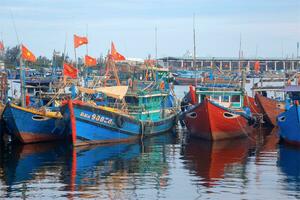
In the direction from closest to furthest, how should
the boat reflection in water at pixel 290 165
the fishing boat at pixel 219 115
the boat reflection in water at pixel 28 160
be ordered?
the boat reflection in water at pixel 290 165 < the boat reflection in water at pixel 28 160 < the fishing boat at pixel 219 115

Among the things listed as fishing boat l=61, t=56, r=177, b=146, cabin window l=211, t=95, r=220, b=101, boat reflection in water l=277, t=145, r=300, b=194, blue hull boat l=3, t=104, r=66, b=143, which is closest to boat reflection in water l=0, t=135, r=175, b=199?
blue hull boat l=3, t=104, r=66, b=143

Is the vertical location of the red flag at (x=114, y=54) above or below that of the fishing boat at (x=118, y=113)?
above

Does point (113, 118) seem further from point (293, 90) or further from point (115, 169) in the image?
point (293, 90)

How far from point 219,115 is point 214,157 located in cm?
511

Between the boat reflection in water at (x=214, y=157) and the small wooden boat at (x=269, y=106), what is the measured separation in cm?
590

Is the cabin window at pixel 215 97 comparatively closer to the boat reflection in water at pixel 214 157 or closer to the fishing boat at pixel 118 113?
the boat reflection in water at pixel 214 157

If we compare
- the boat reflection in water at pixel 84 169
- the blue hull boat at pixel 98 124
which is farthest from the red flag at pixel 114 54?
the boat reflection in water at pixel 84 169

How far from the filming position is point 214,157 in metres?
27.9

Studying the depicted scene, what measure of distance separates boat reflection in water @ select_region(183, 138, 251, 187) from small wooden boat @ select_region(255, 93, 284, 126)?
19.4ft

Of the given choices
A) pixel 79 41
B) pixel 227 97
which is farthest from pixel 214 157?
pixel 79 41

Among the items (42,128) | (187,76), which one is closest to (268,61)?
(187,76)

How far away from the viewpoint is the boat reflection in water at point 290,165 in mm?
21172

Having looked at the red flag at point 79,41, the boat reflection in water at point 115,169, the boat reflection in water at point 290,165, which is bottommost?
the boat reflection in water at point 290,165

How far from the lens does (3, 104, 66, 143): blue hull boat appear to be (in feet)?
99.3
